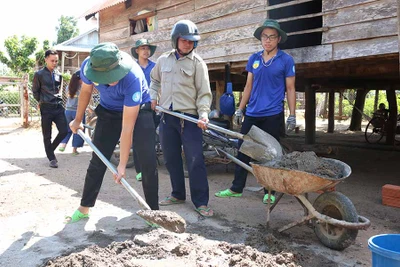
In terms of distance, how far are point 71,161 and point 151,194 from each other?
4.19 meters

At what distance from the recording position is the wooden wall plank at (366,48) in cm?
441

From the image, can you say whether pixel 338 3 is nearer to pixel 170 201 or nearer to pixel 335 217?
pixel 335 217

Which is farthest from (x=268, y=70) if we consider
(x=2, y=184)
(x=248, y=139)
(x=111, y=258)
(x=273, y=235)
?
(x=2, y=184)

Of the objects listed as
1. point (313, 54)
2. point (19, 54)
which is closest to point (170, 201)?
point (313, 54)

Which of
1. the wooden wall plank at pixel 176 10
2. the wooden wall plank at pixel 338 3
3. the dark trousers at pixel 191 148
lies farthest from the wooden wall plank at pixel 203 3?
the dark trousers at pixel 191 148

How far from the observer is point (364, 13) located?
465 cm

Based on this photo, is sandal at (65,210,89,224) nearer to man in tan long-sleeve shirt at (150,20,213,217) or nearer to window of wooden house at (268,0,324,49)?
man in tan long-sleeve shirt at (150,20,213,217)

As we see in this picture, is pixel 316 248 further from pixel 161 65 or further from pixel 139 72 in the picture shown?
pixel 161 65

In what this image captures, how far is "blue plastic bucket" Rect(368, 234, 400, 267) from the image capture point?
2.01 m

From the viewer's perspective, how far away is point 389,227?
375cm

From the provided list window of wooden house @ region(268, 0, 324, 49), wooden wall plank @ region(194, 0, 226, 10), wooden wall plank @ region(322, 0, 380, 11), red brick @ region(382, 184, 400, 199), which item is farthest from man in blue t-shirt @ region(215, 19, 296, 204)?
window of wooden house @ region(268, 0, 324, 49)

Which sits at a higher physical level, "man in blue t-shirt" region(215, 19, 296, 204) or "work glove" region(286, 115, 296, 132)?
"man in blue t-shirt" region(215, 19, 296, 204)

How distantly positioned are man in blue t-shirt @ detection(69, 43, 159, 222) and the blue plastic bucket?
189 centimetres

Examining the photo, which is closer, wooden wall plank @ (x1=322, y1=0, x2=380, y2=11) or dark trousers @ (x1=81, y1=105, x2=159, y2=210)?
dark trousers @ (x1=81, y1=105, x2=159, y2=210)
